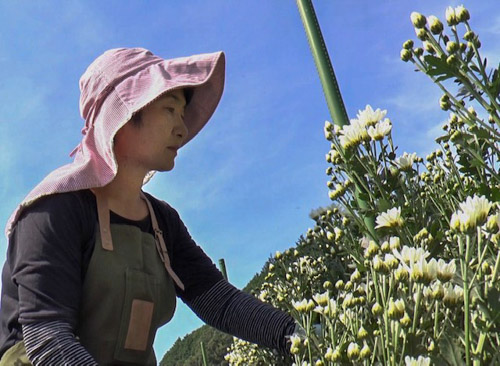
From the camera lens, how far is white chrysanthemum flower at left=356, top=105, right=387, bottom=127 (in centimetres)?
204

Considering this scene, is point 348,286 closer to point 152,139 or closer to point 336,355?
point 336,355

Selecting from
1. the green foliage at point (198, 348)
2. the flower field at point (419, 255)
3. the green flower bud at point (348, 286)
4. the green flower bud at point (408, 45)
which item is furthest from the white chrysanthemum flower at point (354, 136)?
the green foliage at point (198, 348)

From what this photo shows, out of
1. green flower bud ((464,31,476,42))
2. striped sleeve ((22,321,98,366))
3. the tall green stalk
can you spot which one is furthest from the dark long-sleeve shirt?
the tall green stalk

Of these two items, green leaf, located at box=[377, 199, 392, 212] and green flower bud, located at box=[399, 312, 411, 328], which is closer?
green flower bud, located at box=[399, 312, 411, 328]

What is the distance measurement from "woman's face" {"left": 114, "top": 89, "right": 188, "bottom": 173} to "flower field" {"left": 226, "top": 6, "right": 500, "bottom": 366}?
1.88ft

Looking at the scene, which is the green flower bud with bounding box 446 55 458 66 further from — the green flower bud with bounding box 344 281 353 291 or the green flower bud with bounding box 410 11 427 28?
the green flower bud with bounding box 344 281 353 291

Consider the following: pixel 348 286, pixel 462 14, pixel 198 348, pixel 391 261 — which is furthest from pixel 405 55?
pixel 198 348

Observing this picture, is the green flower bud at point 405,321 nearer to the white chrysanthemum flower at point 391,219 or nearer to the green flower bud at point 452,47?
the white chrysanthemum flower at point 391,219

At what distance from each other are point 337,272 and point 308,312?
2.36m

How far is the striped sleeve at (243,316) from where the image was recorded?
2498 millimetres

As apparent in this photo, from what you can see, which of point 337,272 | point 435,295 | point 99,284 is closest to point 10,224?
point 99,284

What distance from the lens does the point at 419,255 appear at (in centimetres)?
134

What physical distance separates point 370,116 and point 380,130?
0.23 feet

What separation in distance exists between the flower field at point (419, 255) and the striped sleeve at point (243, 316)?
192 mm
